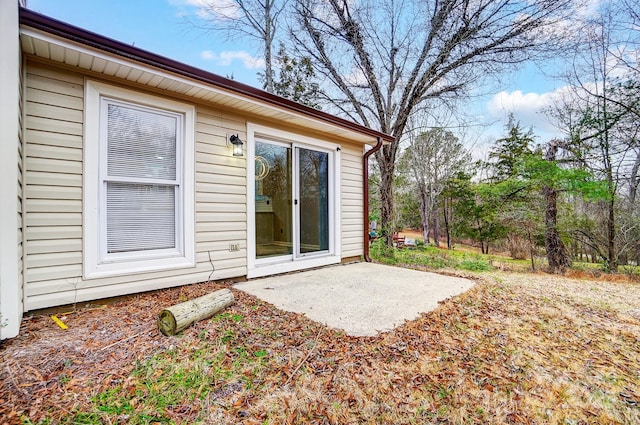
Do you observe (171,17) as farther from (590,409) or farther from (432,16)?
(590,409)

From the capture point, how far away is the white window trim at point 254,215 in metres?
4.07

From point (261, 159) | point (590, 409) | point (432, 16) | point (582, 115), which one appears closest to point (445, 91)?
point (432, 16)

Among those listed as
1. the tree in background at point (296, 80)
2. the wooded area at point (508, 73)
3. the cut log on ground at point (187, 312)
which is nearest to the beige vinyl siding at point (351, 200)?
the wooded area at point (508, 73)

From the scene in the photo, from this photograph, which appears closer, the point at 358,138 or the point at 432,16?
the point at 358,138

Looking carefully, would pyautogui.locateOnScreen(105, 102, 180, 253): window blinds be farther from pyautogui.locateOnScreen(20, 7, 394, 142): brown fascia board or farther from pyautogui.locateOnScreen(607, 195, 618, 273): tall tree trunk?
pyautogui.locateOnScreen(607, 195, 618, 273): tall tree trunk

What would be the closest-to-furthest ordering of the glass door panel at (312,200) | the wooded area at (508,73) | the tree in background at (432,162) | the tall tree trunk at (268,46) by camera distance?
the glass door panel at (312,200) → the wooded area at (508,73) → the tall tree trunk at (268,46) → the tree in background at (432,162)

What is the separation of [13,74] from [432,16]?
8.93 m

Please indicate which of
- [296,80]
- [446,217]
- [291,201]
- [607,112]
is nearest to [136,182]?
[291,201]

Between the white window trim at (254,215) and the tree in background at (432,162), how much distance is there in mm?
8781

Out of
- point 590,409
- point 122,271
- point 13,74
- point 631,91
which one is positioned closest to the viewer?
point 590,409

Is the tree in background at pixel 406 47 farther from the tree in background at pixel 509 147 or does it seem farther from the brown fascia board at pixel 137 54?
the tree in background at pixel 509 147

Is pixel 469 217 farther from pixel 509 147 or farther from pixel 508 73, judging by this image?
pixel 508 73

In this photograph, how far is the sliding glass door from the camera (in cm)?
437

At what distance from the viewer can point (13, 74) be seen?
2070mm
